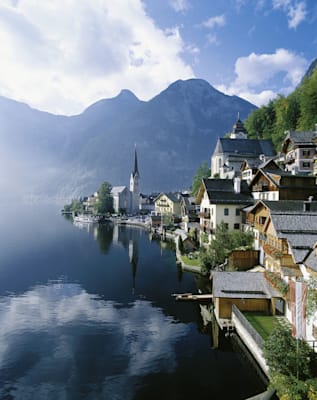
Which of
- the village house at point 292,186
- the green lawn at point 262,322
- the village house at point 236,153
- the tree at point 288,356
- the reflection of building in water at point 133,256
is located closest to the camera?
the tree at point 288,356

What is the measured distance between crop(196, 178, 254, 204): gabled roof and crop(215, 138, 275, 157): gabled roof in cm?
3797

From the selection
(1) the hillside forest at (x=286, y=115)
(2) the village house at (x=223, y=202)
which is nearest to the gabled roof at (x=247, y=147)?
(1) the hillside forest at (x=286, y=115)

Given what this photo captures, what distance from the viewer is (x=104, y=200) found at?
142 meters

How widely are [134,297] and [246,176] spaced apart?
124ft

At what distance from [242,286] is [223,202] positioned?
23.3 meters

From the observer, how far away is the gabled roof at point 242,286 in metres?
27.0

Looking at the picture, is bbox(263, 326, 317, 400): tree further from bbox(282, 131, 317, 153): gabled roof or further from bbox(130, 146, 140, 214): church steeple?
bbox(130, 146, 140, 214): church steeple

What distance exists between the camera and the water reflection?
2014 cm

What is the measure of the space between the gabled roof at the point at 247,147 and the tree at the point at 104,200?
67787mm

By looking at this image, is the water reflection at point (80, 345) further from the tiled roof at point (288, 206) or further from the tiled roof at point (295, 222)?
the tiled roof at point (288, 206)

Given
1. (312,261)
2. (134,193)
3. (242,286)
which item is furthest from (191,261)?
(134,193)

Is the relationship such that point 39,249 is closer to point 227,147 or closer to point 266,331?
point 266,331

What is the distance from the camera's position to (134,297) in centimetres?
3669

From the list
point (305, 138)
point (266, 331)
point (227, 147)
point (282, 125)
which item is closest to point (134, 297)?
point (266, 331)
